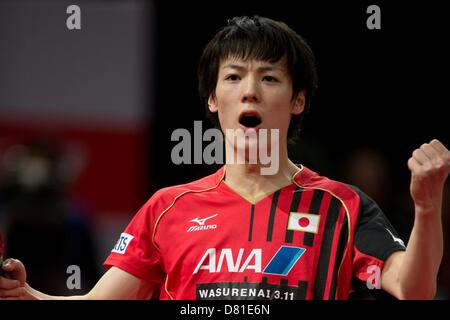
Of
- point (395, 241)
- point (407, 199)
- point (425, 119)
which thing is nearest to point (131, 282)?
point (395, 241)

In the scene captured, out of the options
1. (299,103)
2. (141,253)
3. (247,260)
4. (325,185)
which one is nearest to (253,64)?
(299,103)

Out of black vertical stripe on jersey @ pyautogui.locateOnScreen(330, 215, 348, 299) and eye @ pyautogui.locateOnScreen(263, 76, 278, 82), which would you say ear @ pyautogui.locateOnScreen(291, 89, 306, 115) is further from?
black vertical stripe on jersey @ pyautogui.locateOnScreen(330, 215, 348, 299)

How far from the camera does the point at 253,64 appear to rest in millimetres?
3971

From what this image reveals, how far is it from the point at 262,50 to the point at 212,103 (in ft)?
1.30

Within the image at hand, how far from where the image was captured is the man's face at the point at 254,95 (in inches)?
154

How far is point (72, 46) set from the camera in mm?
7859

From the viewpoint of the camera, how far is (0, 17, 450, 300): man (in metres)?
3.70

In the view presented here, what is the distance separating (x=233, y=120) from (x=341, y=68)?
3416 millimetres

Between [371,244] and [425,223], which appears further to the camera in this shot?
[371,244]

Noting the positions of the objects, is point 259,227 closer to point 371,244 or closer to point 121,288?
point 371,244

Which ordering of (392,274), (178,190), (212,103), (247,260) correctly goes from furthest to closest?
(212,103) → (178,190) → (247,260) → (392,274)

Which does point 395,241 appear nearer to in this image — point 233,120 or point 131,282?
point 233,120

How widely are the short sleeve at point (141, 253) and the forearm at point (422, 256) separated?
1.10 metres

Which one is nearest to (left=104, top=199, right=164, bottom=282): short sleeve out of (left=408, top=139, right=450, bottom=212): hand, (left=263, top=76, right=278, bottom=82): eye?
(left=263, top=76, right=278, bottom=82): eye
